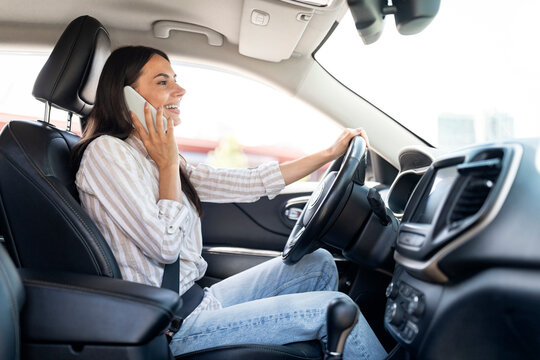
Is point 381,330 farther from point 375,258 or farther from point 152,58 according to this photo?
point 152,58

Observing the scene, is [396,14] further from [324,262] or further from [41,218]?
[41,218]

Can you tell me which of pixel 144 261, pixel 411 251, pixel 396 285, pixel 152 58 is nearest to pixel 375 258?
pixel 396 285

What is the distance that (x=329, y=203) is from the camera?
126 cm

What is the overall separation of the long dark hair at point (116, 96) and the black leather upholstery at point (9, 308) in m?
0.56

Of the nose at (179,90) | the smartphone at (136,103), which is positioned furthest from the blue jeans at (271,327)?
the nose at (179,90)

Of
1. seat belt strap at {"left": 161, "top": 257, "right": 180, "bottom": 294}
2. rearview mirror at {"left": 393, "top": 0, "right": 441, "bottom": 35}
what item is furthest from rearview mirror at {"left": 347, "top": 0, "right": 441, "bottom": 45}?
seat belt strap at {"left": 161, "top": 257, "right": 180, "bottom": 294}

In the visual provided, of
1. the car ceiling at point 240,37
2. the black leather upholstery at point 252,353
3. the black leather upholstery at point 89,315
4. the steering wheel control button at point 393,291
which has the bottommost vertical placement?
the black leather upholstery at point 252,353

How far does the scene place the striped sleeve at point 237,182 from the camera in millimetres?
1759

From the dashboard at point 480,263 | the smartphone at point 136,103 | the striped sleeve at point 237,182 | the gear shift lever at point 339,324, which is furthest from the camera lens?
the striped sleeve at point 237,182

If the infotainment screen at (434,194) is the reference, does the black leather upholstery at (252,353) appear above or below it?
below

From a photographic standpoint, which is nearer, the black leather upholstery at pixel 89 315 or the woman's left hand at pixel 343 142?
the black leather upholstery at pixel 89 315

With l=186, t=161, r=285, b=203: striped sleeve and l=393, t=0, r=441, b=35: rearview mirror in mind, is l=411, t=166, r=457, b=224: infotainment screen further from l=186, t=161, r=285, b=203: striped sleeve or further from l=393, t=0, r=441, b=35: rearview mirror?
l=186, t=161, r=285, b=203: striped sleeve

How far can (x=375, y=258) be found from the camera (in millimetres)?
1325

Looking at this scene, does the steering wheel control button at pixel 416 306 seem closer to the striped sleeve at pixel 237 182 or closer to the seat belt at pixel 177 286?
the seat belt at pixel 177 286
